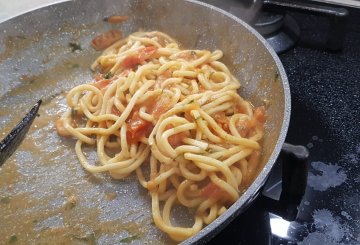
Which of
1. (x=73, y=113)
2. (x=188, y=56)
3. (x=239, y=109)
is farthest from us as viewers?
(x=188, y=56)

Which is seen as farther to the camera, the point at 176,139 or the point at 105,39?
the point at 105,39

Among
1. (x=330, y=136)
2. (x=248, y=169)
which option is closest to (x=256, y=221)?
(x=248, y=169)

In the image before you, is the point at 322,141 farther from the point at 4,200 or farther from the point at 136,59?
the point at 4,200

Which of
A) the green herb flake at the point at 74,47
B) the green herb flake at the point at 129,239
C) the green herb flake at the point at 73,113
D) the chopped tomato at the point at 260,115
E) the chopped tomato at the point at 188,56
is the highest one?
the chopped tomato at the point at 188,56

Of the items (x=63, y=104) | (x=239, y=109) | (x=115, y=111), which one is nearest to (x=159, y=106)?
(x=115, y=111)

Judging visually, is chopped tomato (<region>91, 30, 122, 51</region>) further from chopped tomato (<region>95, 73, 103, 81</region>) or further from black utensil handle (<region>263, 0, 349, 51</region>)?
black utensil handle (<region>263, 0, 349, 51</region>)

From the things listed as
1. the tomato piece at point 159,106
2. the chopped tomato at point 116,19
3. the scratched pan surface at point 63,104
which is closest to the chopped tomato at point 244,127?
the scratched pan surface at point 63,104

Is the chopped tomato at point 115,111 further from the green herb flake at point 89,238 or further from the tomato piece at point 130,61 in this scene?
the green herb flake at point 89,238
